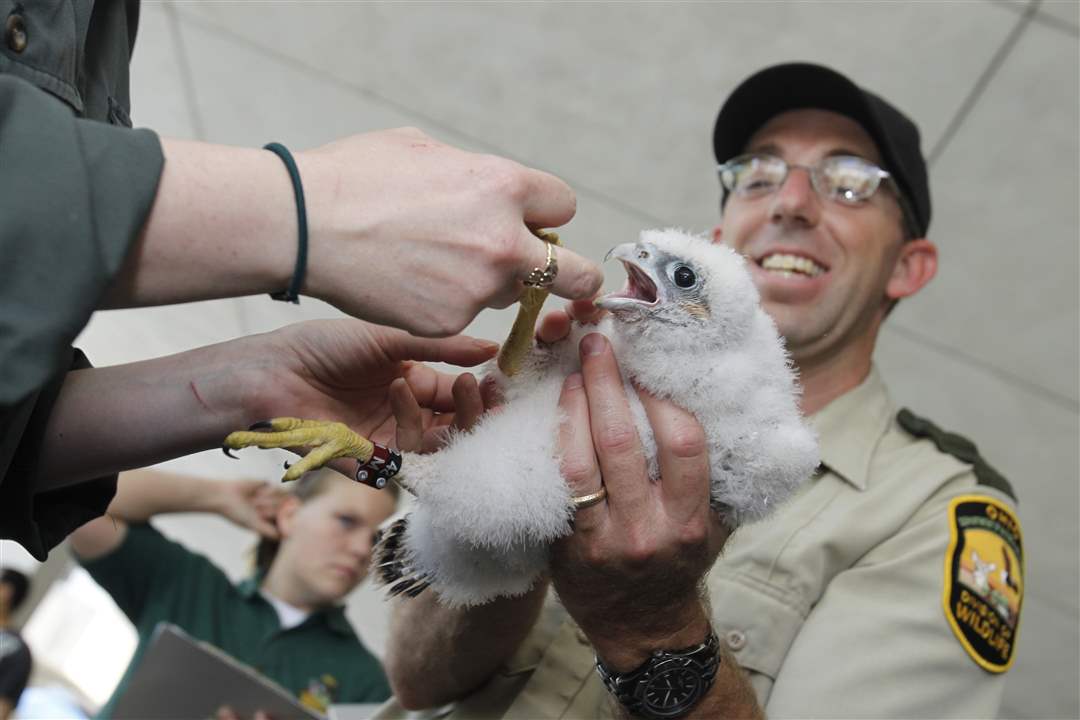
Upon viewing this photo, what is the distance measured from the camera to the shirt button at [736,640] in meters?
1.55

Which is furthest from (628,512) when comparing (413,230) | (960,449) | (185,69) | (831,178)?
(185,69)

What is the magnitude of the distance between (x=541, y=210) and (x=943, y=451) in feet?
4.03

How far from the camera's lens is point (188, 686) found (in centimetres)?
230

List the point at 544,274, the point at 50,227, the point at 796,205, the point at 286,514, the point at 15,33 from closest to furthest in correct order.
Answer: the point at 50,227
the point at 15,33
the point at 544,274
the point at 796,205
the point at 286,514

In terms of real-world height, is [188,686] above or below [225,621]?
above

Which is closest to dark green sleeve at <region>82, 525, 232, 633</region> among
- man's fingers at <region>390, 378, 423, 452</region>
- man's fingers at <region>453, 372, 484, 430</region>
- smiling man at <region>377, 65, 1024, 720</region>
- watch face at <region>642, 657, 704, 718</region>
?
smiling man at <region>377, 65, 1024, 720</region>

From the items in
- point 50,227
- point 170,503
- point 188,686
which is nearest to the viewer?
point 50,227

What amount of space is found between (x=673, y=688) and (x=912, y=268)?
149cm

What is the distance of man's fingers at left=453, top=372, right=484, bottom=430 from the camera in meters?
1.29

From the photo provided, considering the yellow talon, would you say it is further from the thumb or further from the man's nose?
the man's nose

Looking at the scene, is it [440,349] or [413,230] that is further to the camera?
[440,349]

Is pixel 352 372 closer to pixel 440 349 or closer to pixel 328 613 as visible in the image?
pixel 440 349

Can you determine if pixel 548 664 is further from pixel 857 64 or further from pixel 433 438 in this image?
pixel 857 64

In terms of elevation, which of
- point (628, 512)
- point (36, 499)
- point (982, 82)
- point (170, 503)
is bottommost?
point (170, 503)
